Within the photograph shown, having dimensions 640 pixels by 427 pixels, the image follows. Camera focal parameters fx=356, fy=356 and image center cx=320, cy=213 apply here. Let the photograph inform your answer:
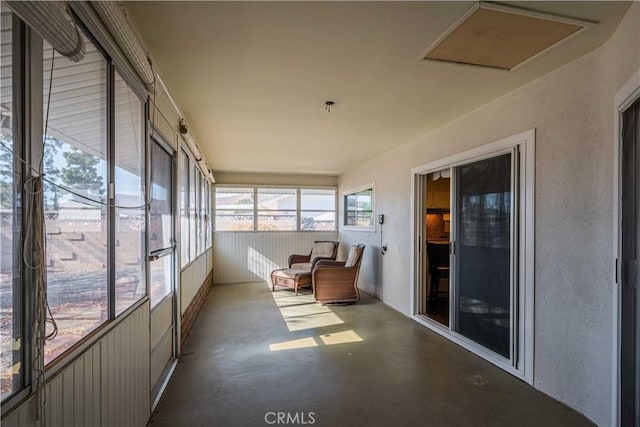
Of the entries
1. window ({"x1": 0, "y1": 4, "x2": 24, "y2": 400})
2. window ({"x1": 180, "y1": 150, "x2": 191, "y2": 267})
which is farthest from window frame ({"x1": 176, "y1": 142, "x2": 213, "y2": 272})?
window ({"x1": 0, "y1": 4, "x2": 24, "y2": 400})

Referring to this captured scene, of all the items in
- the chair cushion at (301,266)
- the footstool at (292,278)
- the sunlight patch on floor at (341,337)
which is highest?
the chair cushion at (301,266)

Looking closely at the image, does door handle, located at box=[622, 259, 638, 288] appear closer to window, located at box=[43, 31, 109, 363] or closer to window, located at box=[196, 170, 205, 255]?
window, located at box=[43, 31, 109, 363]

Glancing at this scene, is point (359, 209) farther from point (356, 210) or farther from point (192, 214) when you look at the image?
point (192, 214)

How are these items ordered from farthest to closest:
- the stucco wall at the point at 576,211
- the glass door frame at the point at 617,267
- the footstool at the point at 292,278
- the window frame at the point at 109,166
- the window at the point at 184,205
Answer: the footstool at the point at 292,278, the window at the point at 184,205, the stucco wall at the point at 576,211, the glass door frame at the point at 617,267, the window frame at the point at 109,166

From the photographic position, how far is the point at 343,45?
2.18 meters

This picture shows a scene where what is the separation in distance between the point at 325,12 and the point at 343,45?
38 centimetres

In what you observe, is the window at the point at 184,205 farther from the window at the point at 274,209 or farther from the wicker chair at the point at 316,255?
the window at the point at 274,209

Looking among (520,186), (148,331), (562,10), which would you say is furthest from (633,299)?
(148,331)

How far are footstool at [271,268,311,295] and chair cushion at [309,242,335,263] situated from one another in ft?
2.32

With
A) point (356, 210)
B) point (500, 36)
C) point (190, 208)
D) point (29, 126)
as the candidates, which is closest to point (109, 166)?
point (29, 126)

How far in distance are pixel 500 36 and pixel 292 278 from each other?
17.1 ft

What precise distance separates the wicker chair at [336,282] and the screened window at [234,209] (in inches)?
105

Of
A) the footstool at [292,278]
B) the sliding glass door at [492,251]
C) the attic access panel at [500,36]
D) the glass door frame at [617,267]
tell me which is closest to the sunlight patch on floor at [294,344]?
the sliding glass door at [492,251]

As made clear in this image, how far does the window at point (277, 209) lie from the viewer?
312 inches
